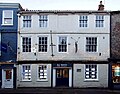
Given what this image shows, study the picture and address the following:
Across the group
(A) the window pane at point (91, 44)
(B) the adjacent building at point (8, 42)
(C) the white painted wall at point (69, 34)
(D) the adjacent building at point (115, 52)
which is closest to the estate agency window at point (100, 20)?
(C) the white painted wall at point (69, 34)

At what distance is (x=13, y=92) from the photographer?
23281 mm

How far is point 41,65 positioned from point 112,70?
27.6 feet

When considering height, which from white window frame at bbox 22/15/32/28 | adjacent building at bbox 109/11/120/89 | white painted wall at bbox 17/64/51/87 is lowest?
white painted wall at bbox 17/64/51/87

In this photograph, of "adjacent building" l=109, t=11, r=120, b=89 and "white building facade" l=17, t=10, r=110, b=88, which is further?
"white building facade" l=17, t=10, r=110, b=88

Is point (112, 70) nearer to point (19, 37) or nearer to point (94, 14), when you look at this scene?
point (94, 14)

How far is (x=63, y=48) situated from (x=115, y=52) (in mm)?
6186

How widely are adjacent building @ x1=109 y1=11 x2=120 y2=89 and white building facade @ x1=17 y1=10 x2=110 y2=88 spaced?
59cm

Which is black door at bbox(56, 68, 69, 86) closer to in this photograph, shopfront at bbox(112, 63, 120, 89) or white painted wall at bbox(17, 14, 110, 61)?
white painted wall at bbox(17, 14, 110, 61)

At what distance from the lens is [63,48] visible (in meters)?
27.1

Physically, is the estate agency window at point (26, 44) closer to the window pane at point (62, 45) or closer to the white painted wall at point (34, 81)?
the white painted wall at point (34, 81)

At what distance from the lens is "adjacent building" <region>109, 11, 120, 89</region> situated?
26359mm

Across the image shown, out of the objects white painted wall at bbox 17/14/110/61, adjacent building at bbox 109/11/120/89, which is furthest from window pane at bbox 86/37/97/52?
adjacent building at bbox 109/11/120/89

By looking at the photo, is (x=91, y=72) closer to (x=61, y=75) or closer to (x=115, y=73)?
(x=115, y=73)

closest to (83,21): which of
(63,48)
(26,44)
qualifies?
(63,48)
